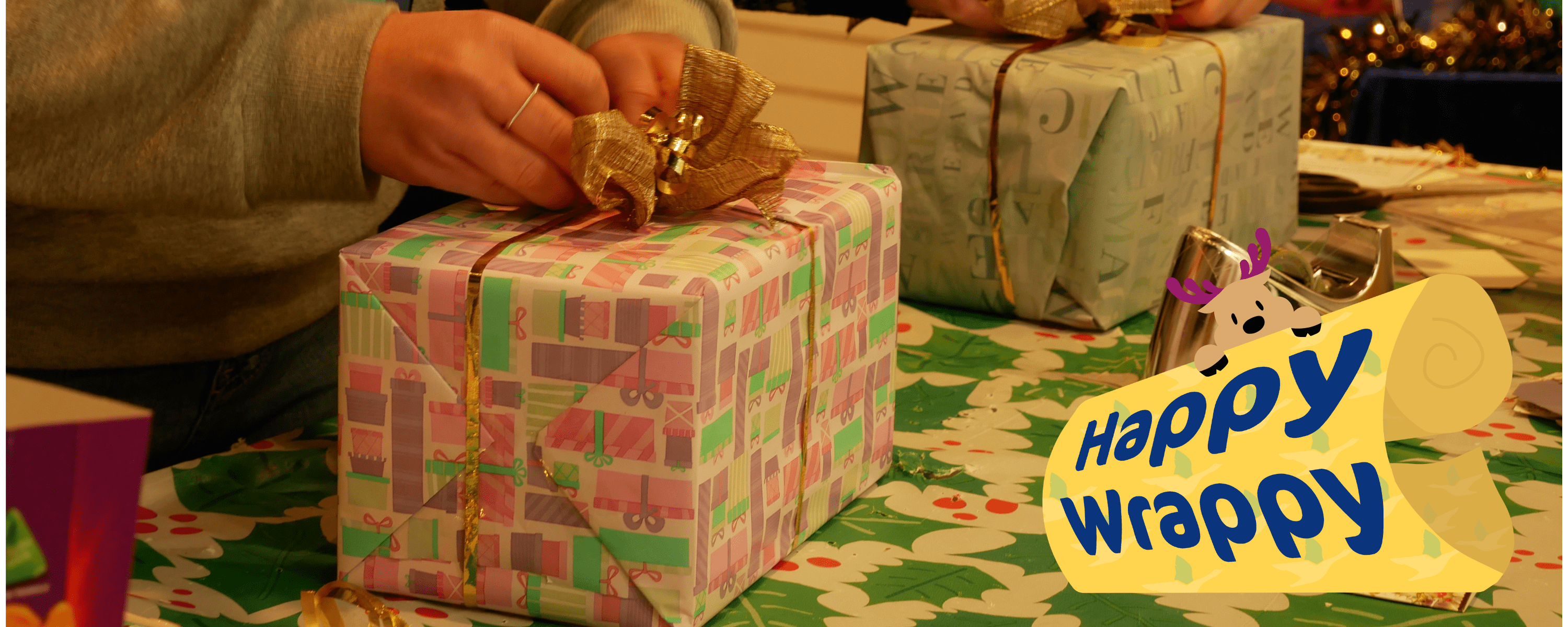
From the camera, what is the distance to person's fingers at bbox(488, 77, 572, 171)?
0.53m

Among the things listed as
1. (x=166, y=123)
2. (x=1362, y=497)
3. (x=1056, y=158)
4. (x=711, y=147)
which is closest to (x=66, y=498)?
(x=166, y=123)

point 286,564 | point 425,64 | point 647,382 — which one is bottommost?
point 286,564

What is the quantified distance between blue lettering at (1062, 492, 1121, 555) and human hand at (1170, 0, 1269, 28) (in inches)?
26.8

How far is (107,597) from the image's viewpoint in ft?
0.89

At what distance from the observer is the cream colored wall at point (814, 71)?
103 inches

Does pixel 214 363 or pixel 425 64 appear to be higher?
pixel 425 64

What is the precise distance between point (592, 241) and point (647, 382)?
82 millimetres

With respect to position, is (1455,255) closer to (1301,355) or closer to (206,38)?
(1301,355)

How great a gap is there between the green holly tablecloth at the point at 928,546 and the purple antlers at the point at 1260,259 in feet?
0.44

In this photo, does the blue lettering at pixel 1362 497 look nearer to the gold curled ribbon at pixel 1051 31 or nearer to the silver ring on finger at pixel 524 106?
the silver ring on finger at pixel 524 106

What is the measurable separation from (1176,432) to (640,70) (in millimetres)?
306

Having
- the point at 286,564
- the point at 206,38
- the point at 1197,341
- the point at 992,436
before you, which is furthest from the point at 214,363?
the point at 1197,341

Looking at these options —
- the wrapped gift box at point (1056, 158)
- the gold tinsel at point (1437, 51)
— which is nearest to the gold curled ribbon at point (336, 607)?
the wrapped gift box at point (1056, 158)

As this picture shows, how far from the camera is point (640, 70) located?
0.61 metres
